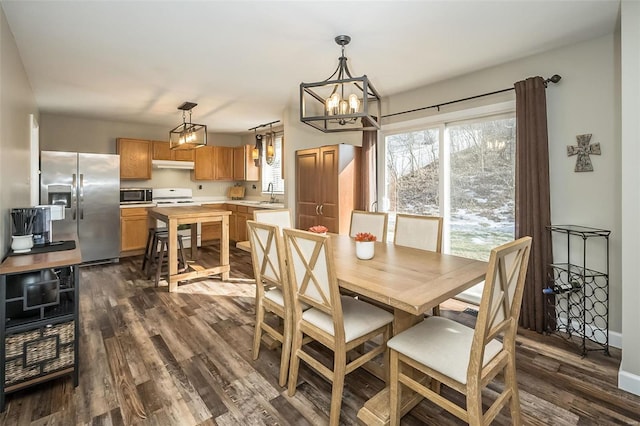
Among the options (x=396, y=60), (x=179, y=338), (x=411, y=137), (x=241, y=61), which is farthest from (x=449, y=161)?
(x=179, y=338)

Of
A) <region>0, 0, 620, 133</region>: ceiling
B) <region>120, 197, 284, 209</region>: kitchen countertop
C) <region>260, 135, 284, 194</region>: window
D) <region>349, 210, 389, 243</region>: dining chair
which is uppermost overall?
<region>0, 0, 620, 133</region>: ceiling

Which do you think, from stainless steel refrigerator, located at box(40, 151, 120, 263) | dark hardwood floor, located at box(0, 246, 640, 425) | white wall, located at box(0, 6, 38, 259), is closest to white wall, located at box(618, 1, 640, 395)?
dark hardwood floor, located at box(0, 246, 640, 425)

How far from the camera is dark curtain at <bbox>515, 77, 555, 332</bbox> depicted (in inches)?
108

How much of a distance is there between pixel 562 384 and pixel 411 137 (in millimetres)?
2885

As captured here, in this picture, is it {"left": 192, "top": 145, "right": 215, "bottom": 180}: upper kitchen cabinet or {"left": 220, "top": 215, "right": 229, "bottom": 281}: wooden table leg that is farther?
{"left": 192, "top": 145, "right": 215, "bottom": 180}: upper kitchen cabinet

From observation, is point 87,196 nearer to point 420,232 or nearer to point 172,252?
point 172,252

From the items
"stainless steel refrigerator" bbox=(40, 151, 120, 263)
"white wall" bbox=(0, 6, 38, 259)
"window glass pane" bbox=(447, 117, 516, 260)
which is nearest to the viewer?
"white wall" bbox=(0, 6, 38, 259)

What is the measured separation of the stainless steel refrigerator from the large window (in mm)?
4439

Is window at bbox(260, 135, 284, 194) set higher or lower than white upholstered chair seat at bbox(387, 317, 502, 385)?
higher

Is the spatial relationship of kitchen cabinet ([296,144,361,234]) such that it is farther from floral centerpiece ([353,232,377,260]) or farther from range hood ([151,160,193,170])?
range hood ([151,160,193,170])

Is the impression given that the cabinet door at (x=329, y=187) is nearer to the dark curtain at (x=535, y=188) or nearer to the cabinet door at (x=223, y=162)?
the dark curtain at (x=535, y=188)

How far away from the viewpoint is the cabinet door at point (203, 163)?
6582mm

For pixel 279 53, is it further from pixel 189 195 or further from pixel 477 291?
pixel 189 195

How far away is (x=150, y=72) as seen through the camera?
330cm
